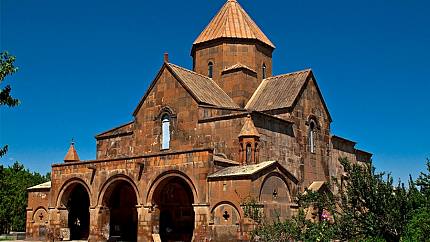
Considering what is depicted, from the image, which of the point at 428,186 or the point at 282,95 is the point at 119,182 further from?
the point at 428,186

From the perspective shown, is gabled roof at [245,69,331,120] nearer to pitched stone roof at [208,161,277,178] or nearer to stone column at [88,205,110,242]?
pitched stone roof at [208,161,277,178]

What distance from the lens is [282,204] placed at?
17828mm

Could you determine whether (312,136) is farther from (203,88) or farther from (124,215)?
(124,215)

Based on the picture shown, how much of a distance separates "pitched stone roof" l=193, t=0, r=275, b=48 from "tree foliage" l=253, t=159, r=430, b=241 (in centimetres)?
1432

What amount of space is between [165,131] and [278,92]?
17.8 ft

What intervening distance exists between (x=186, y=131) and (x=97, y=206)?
14.9ft

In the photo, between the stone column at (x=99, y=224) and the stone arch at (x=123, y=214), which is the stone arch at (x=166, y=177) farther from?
the stone column at (x=99, y=224)

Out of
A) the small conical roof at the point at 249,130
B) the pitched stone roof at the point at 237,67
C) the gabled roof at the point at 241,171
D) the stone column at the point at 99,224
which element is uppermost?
the pitched stone roof at the point at 237,67

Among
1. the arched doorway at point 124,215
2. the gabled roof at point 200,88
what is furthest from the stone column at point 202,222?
the arched doorway at point 124,215

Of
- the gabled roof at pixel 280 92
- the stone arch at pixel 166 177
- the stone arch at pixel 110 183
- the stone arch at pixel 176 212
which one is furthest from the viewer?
the gabled roof at pixel 280 92

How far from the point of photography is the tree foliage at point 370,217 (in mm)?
10844

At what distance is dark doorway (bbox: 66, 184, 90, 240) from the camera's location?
23000 millimetres

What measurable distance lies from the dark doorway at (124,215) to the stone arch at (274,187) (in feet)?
23.0

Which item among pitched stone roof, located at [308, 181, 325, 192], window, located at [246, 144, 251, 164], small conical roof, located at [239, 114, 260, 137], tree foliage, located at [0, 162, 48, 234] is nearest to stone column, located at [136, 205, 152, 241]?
window, located at [246, 144, 251, 164]
